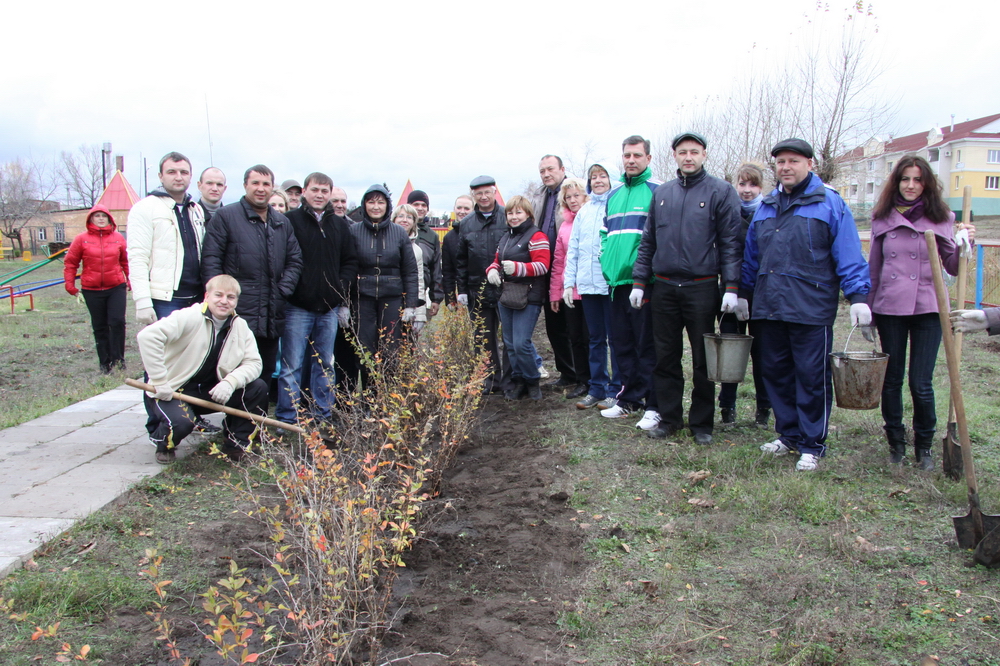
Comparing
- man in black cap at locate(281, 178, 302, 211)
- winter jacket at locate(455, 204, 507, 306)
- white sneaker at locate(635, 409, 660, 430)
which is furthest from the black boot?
man in black cap at locate(281, 178, 302, 211)

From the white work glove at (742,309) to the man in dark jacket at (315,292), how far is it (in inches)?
113

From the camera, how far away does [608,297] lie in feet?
19.0

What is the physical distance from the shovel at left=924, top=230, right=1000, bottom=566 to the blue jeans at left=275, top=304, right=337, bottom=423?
3752 mm

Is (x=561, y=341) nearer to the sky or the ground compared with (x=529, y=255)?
nearer to the ground

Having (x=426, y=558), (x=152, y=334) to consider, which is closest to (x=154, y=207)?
(x=152, y=334)

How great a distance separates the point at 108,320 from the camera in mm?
7770

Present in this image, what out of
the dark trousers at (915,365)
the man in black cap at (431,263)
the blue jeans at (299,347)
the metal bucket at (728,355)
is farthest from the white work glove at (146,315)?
the dark trousers at (915,365)

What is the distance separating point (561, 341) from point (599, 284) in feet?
4.47

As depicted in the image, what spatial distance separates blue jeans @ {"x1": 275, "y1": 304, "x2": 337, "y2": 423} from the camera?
206 inches

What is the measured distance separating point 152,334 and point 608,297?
134 inches

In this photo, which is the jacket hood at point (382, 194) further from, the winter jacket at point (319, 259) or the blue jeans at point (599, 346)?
the blue jeans at point (599, 346)

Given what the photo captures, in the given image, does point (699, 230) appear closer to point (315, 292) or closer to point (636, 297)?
point (636, 297)

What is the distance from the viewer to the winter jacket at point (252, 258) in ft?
15.7

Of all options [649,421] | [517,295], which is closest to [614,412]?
[649,421]
